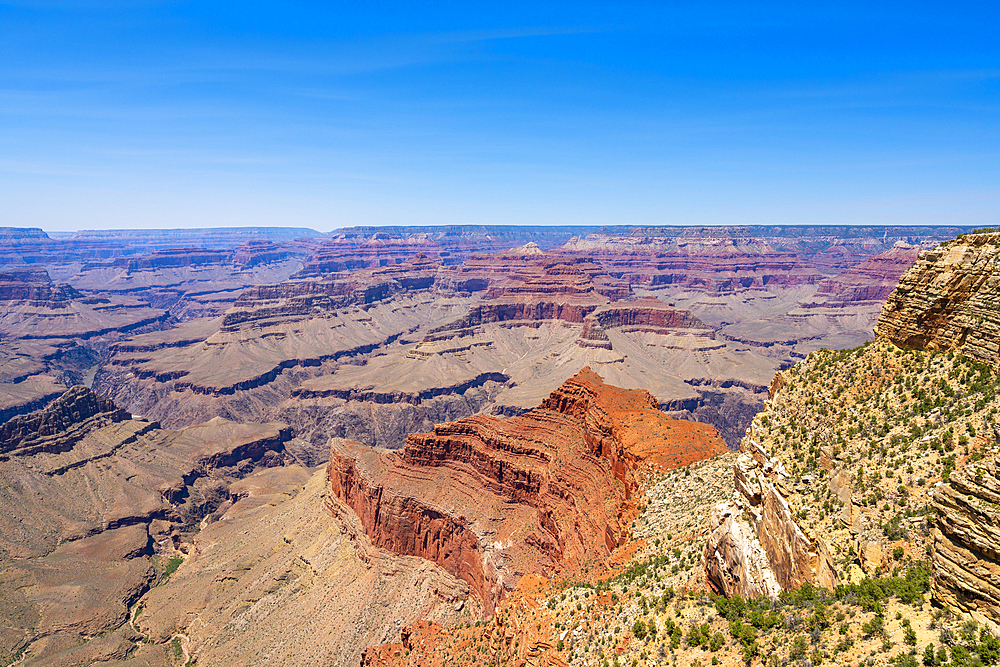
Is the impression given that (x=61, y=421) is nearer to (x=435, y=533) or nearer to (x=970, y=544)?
(x=435, y=533)

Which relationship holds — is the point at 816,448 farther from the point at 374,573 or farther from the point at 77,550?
the point at 77,550

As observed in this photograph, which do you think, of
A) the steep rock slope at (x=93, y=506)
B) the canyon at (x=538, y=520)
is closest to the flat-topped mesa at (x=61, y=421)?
the steep rock slope at (x=93, y=506)

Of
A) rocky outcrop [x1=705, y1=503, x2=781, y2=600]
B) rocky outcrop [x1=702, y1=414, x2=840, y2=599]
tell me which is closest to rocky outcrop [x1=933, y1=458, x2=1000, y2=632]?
rocky outcrop [x1=702, y1=414, x2=840, y2=599]

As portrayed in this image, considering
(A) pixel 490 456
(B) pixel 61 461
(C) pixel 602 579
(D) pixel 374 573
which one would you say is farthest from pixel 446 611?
A: (B) pixel 61 461

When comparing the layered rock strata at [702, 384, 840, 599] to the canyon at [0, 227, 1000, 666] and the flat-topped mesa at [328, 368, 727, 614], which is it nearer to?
the canyon at [0, 227, 1000, 666]

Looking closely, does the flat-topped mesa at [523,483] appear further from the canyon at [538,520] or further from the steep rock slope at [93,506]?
the steep rock slope at [93,506]

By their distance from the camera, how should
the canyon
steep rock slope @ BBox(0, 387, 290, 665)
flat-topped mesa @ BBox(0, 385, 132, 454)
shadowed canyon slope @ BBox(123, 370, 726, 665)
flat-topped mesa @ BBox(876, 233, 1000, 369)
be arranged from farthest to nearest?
flat-topped mesa @ BBox(0, 385, 132, 454) < steep rock slope @ BBox(0, 387, 290, 665) < shadowed canyon slope @ BBox(123, 370, 726, 665) < flat-topped mesa @ BBox(876, 233, 1000, 369) < the canyon

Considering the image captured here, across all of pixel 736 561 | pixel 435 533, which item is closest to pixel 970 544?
pixel 736 561
